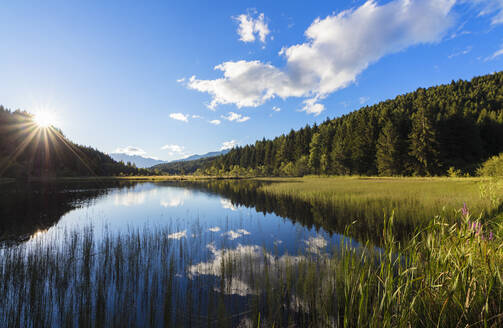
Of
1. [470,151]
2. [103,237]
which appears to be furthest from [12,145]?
[470,151]

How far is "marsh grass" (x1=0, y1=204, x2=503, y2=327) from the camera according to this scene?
3.33 m

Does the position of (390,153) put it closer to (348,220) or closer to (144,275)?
(348,220)

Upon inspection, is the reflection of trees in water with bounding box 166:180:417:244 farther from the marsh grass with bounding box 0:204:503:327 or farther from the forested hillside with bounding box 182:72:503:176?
the forested hillside with bounding box 182:72:503:176

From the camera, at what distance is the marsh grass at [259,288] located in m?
3.33

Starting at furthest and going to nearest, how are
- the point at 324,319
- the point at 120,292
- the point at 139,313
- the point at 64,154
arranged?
the point at 64,154, the point at 120,292, the point at 139,313, the point at 324,319

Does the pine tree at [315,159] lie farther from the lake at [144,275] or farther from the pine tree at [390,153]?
the lake at [144,275]

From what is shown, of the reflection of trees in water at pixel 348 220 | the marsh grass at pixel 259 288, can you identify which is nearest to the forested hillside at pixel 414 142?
the reflection of trees in water at pixel 348 220

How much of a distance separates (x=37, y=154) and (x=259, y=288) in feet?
437

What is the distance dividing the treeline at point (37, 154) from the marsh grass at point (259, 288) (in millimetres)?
91939

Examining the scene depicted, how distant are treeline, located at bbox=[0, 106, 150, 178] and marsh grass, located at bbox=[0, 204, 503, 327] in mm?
91939

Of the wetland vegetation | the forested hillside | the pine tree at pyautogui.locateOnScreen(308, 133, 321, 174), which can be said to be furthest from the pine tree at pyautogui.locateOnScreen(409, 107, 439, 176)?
the wetland vegetation

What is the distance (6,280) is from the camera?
5.97m

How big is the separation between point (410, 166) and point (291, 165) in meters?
40.4

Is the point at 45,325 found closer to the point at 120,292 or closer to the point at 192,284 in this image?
the point at 120,292
